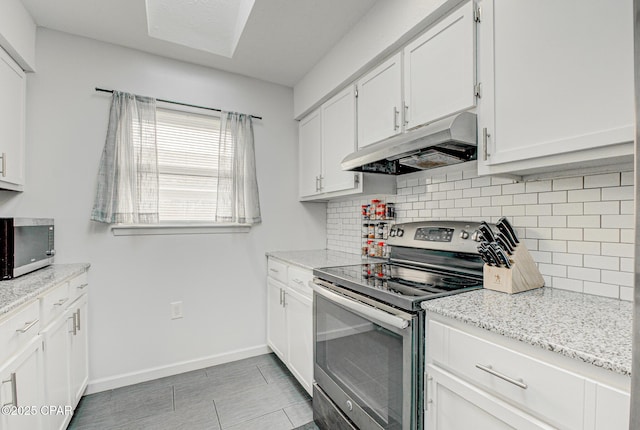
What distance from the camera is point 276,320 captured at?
2.58 meters

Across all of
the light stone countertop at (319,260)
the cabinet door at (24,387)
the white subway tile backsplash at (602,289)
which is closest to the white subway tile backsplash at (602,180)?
the white subway tile backsplash at (602,289)

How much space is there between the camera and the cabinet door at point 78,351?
5.93ft

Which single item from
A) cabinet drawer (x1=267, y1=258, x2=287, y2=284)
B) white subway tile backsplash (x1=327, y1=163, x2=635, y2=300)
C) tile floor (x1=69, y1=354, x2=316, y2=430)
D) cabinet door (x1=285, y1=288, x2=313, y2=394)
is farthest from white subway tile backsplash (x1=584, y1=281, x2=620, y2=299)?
cabinet drawer (x1=267, y1=258, x2=287, y2=284)

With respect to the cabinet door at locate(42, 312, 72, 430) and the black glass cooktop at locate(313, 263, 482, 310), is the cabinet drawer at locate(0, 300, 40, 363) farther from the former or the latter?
the black glass cooktop at locate(313, 263, 482, 310)

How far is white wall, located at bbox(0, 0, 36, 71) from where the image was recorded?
5.49 ft

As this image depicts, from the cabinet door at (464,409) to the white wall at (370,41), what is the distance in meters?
1.58

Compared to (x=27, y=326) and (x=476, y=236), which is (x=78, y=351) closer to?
(x=27, y=326)

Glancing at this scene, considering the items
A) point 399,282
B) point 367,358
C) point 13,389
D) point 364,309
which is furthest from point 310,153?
point 13,389

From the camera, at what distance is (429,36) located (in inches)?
62.1

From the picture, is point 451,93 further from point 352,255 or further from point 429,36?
point 352,255

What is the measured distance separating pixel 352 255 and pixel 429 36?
5.39 ft

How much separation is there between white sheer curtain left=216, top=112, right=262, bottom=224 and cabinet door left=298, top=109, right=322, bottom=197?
45cm

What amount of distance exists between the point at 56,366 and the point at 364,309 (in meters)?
1.55

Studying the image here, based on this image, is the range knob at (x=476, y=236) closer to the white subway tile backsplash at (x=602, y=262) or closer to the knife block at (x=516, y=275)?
the knife block at (x=516, y=275)
